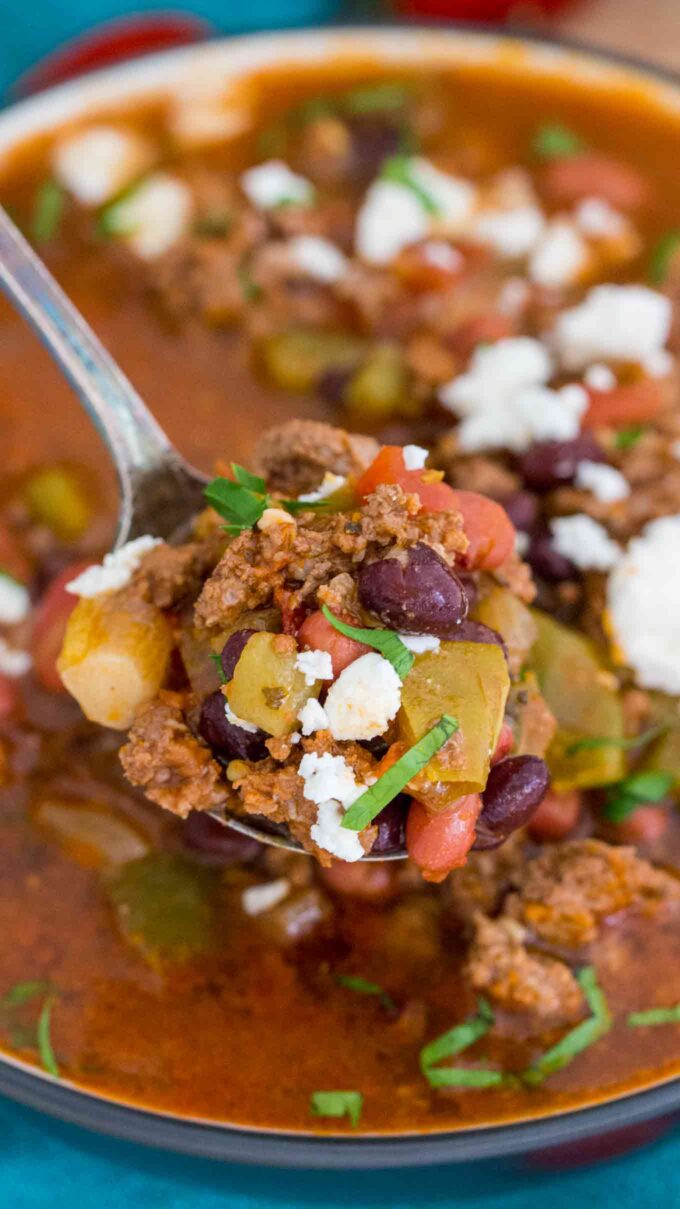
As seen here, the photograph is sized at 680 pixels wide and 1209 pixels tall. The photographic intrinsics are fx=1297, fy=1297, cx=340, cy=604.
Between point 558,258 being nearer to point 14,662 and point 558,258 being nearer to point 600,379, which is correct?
point 600,379

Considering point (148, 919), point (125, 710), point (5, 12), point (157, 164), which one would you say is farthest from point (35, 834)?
point (5, 12)

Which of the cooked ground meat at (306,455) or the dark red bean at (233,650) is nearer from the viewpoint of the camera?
the dark red bean at (233,650)

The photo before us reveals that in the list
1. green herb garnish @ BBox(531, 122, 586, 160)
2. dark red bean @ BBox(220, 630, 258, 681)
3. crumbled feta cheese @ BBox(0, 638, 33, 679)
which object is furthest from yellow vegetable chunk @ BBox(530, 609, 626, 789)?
green herb garnish @ BBox(531, 122, 586, 160)

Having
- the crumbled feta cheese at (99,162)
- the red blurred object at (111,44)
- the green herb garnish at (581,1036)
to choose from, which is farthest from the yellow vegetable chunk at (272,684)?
the red blurred object at (111,44)

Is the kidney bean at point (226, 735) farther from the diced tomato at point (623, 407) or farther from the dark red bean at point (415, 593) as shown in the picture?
the diced tomato at point (623, 407)

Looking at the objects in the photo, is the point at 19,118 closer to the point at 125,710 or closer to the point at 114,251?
the point at 114,251

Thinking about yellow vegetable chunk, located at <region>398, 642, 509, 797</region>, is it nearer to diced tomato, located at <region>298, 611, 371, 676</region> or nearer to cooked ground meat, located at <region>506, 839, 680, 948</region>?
diced tomato, located at <region>298, 611, 371, 676</region>
